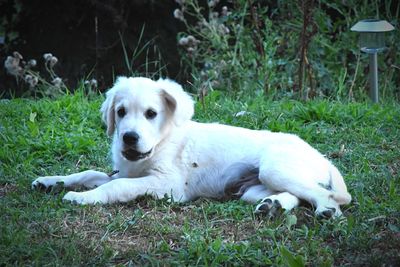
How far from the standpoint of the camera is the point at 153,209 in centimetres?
504

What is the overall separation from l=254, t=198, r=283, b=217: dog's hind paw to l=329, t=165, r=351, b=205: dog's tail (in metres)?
0.37

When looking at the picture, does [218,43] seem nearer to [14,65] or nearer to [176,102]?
[14,65]

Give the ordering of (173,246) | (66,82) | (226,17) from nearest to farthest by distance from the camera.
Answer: (173,246)
(226,17)
(66,82)

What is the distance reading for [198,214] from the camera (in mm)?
4973

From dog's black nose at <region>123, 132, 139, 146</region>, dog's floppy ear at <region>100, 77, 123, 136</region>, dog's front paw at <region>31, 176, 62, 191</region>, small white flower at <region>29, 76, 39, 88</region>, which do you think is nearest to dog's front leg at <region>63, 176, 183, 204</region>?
dog's black nose at <region>123, 132, 139, 146</region>

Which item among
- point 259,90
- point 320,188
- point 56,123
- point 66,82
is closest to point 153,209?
point 320,188

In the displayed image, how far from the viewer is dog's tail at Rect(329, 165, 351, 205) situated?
5008mm

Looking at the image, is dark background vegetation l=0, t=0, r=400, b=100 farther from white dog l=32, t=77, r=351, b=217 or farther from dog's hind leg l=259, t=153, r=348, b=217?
dog's hind leg l=259, t=153, r=348, b=217

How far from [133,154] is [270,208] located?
0.99 metres

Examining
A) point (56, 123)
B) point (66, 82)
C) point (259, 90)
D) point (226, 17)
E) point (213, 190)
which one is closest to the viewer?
point (213, 190)

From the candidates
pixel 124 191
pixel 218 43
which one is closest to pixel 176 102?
pixel 124 191

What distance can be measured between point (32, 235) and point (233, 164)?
1.53 metres

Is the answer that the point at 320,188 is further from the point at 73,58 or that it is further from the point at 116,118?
the point at 73,58

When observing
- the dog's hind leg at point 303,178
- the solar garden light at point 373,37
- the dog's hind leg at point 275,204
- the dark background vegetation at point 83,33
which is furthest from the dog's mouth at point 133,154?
the dark background vegetation at point 83,33
